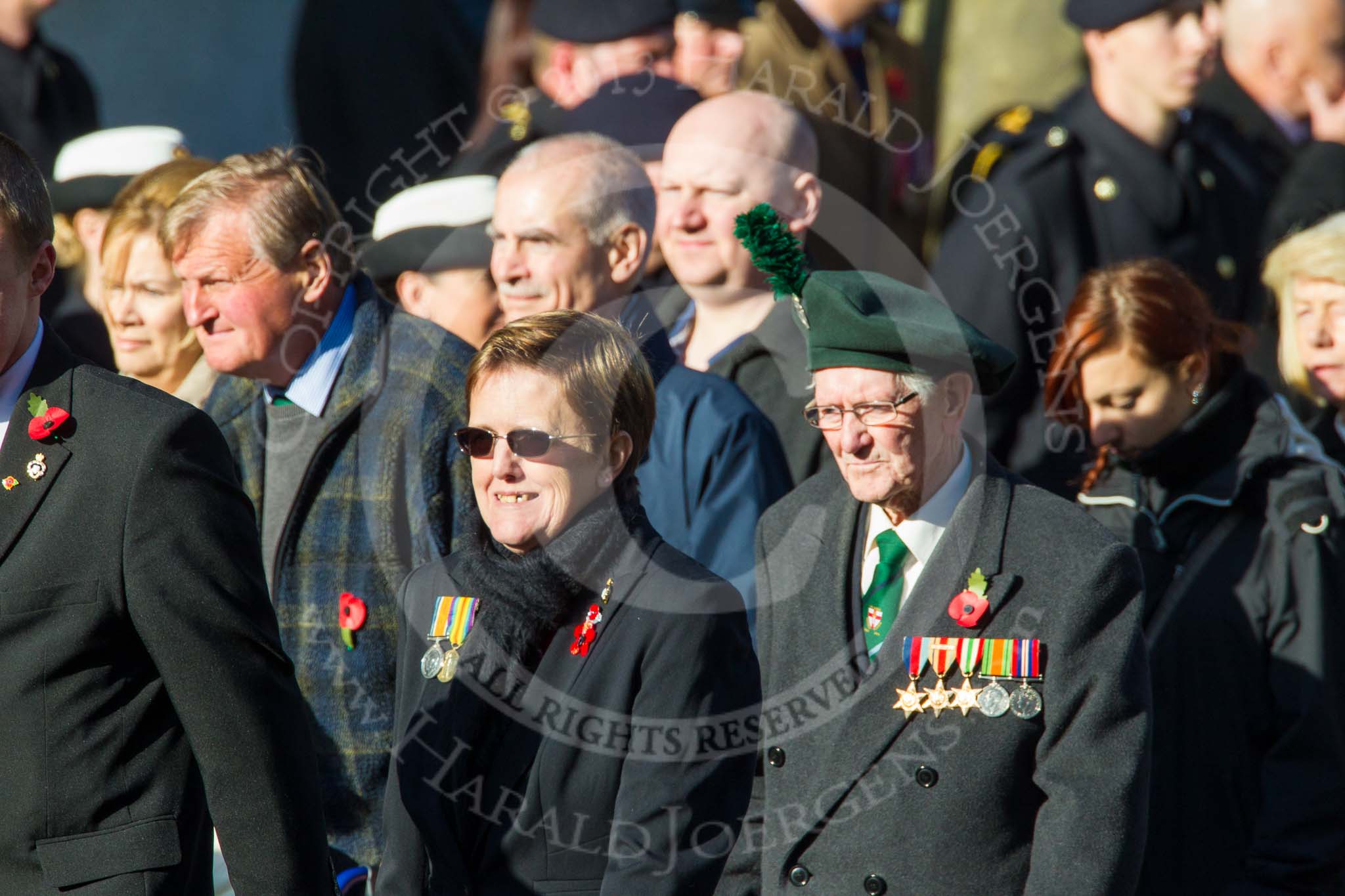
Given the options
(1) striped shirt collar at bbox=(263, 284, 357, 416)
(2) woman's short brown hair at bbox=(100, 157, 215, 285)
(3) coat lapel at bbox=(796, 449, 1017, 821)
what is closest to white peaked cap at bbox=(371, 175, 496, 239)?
(2) woman's short brown hair at bbox=(100, 157, 215, 285)

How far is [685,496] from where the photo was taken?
13.9 feet

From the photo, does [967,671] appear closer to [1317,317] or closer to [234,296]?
[234,296]

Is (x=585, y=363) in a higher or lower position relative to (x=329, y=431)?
higher

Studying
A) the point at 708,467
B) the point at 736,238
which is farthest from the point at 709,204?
the point at 708,467

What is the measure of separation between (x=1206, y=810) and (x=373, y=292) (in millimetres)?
2535

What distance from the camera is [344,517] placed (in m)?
4.11

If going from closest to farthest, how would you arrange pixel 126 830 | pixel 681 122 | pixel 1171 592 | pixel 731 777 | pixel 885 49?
pixel 126 830 → pixel 731 777 → pixel 1171 592 → pixel 681 122 → pixel 885 49

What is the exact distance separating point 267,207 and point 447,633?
1.42 metres

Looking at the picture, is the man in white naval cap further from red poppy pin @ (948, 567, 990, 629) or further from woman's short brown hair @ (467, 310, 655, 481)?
red poppy pin @ (948, 567, 990, 629)

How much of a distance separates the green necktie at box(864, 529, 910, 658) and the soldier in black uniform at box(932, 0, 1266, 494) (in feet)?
6.81

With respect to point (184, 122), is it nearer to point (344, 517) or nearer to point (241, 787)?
point (344, 517)

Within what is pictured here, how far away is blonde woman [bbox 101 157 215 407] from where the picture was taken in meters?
4.73

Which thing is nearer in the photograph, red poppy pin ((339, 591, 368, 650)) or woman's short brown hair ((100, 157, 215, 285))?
red poppy pin ((339, 591, 368, 650))

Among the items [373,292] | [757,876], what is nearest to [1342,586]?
[757,876]
